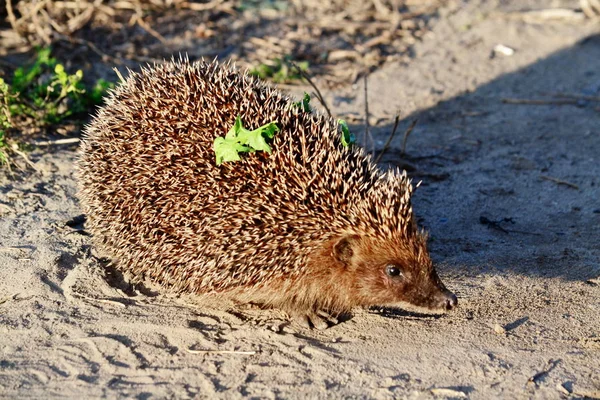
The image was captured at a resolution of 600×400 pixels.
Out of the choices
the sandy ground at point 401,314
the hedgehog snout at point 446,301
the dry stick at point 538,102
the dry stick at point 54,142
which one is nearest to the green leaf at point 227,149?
the sandy ground at point 401,314

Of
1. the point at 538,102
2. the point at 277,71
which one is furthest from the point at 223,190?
the point at 538,102

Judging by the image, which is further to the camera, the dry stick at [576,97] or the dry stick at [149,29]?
the dry stick at [149,29]

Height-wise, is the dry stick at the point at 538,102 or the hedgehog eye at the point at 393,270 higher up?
the dry stick at the point at 538,102

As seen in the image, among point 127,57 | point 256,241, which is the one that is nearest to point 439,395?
point 256,241

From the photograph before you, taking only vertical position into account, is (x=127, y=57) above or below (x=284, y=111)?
below

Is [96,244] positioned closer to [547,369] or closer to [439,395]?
[439,395]

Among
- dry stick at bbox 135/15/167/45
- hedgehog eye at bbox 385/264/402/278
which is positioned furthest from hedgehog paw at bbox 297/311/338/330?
dry stick at bbox 135/15/167/45

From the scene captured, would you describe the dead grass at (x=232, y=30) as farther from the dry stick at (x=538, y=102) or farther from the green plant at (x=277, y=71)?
the dry stick at (x=538, y=102)
